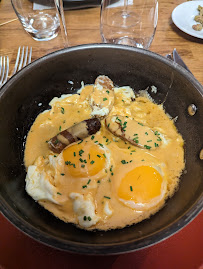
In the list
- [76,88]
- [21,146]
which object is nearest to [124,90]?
[76,88]

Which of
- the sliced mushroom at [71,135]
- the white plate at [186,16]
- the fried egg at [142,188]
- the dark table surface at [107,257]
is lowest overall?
the dark table surface at [107,257]

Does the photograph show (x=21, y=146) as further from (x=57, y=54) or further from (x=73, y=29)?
(x=73, y=29)

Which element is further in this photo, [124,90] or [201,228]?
[124,90]

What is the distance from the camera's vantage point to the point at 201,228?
1385 millimetres

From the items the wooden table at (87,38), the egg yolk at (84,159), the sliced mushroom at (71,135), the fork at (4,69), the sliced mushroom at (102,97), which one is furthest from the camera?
the wooden table at (87,38)

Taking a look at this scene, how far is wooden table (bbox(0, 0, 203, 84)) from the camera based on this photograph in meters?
2.33

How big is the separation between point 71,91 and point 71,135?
52 cm

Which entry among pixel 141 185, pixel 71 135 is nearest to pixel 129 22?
pixel 71 135

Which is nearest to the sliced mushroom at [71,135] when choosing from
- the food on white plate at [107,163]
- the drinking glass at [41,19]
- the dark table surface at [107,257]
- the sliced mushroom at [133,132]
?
the food on white plate at [107,163]

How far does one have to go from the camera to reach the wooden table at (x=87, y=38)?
2.33 meters

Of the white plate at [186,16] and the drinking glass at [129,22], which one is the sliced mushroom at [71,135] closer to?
the drinking glass at [129,22]

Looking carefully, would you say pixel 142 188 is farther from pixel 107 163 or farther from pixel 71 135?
pixel 71 135

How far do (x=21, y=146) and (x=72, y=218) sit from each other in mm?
633

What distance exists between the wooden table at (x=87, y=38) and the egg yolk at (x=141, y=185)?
1.23 m
